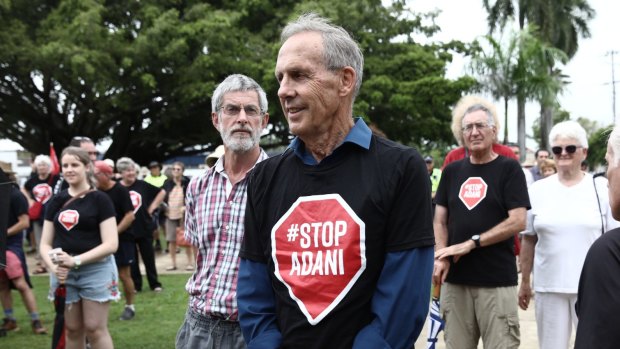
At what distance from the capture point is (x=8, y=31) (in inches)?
814

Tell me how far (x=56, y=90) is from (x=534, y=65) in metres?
21.2

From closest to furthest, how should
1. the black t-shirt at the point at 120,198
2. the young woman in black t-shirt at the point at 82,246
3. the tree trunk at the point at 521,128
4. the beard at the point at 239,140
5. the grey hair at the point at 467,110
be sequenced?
the beard at the point at 239,140 → the grey hair at the point at 467,110 → the young woman in black t-shirt at the point at 82,246 → the black t-shirt at the point at 120,198 → the tree trunk at the point at 521,128

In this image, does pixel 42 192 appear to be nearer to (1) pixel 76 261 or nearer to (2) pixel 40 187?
(2) pixel 40 187

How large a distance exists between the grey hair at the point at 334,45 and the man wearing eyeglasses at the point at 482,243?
2323 mm

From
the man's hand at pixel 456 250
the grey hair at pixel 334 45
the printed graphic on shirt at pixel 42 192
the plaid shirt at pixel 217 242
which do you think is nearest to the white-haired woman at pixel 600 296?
the grey hair at pixel 334 45

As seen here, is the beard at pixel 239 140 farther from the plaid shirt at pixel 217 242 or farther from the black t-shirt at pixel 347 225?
the black t-shirt at pixel 347 225

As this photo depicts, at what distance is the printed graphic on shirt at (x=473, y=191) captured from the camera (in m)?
4.43

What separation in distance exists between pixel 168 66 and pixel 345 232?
67.8 feet

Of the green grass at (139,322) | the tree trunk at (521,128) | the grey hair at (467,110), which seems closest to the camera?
the grey hair at (467,110)

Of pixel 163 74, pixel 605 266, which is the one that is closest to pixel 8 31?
pixel 163 74

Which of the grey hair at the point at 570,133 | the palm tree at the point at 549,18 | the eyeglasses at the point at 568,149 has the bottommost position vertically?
the eyeglasses at the point at 568,149

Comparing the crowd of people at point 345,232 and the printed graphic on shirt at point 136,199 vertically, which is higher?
the printed graphic on shirt at point 136,199

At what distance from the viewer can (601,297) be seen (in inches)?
69.4

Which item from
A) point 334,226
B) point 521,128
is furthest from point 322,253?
point 521,128
